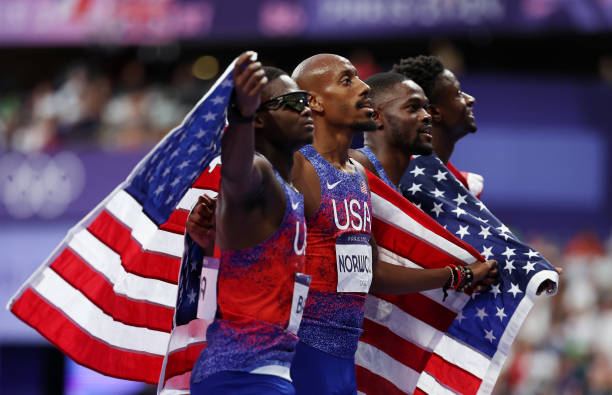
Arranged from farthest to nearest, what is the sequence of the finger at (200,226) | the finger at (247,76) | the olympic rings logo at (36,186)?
the olympic rings logo at (36,186)
the finger at (200,226)
the finger at (247,76)

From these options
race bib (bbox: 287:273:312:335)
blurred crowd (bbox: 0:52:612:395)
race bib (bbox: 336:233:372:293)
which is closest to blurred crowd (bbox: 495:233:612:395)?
blurred crowd (bbox: 0:52:612:395)

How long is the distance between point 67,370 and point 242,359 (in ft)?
29.5

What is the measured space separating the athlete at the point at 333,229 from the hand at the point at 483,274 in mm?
Answer: 813

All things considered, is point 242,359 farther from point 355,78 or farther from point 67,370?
point 67,370

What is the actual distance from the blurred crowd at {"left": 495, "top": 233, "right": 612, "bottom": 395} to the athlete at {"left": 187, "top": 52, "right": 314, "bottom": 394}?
4.66 m

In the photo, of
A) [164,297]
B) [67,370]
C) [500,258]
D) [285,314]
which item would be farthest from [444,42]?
[285,314]

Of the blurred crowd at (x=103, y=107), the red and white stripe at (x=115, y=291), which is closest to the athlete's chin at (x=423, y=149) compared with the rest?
the red and white stripe at (x=115, y=291)

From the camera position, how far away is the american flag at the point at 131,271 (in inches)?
150

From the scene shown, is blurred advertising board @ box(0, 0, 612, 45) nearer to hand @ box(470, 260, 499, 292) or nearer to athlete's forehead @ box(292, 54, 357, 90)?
hand @ box(470, 260, 499, 292)

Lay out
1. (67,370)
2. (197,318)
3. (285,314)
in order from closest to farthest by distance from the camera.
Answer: (285,314), (197,318), (67,370)

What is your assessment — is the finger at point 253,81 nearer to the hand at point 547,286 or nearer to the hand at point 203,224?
the hand at point 203,224

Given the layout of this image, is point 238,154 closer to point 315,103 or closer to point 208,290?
point 208,290

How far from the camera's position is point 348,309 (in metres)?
4.36

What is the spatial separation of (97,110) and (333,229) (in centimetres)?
878
